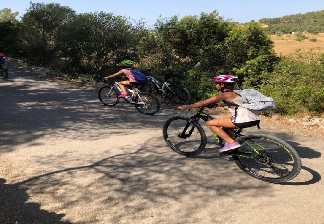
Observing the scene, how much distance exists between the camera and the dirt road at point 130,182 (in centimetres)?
616

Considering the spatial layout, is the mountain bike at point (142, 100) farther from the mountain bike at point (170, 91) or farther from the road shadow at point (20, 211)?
the road shadow at point (20, 211)

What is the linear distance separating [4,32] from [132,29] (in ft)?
42.8

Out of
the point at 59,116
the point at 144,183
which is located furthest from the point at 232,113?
the point at 59,116

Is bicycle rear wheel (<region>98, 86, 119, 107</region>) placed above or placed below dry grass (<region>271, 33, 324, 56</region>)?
below

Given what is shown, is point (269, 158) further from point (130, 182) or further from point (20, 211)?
point (20, 211)

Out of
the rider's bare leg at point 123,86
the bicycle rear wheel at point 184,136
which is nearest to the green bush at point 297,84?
the rider's bare leg at point 123,86

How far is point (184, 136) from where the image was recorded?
884cm

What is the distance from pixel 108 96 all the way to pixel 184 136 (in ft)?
18.1

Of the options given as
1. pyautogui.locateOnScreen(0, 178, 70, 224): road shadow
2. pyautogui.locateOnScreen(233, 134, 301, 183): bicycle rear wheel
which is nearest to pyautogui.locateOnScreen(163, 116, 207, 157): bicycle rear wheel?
pyautogui.locateOnScreen(233, 134, 301, 183): bicycle rear wheel

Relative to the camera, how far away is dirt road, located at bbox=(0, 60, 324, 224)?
6160mm

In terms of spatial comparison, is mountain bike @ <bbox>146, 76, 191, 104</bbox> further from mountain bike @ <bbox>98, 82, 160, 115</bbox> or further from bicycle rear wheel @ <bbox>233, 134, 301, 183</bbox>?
bicycle rear wheel @ <bbox>233, 134, 301, 183</bbox>

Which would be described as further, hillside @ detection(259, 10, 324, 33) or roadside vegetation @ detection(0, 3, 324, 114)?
hillside @ detection(259, 10, 324, 33)

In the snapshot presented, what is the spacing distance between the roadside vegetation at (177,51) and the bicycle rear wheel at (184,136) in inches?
168

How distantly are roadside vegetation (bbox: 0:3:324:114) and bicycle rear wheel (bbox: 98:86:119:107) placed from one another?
9.55 ft
